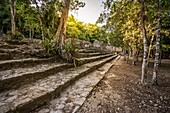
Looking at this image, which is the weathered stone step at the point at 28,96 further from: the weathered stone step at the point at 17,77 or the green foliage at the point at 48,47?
the green foliage at the point at 48,47

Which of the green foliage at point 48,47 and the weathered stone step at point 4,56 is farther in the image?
the green foliage at point 48,47

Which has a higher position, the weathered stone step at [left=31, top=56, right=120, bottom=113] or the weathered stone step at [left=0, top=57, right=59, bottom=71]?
the weathered stone step at [left=0, top=57, right=59, bottom=71]

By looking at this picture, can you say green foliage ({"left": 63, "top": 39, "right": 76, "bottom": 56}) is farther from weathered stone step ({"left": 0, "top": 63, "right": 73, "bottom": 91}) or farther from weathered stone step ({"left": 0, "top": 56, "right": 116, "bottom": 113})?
weathered stone step ({"left": 0, "top": 56, "right": 116, "bottom": 113})

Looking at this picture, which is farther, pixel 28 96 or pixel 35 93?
pixel 35 93

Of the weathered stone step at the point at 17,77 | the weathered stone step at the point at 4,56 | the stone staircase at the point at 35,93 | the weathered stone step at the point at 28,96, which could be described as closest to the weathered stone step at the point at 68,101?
the stone staircase at the point at 35,93

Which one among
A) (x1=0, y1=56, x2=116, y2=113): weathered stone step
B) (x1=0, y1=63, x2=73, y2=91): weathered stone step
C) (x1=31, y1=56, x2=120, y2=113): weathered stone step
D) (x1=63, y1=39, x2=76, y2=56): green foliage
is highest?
(x1=63, y1=39, x2=76, y2=56): green foliage

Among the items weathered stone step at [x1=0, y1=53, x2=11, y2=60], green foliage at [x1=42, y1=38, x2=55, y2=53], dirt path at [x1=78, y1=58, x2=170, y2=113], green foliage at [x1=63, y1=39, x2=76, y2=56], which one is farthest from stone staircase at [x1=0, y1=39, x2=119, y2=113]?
green foliage at [x1=63, y1=39, x2=76, y2=56]

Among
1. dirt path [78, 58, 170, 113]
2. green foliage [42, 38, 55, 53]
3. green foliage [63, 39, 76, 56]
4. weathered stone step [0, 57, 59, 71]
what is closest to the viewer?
dirt path [78, 58, 170, 113]

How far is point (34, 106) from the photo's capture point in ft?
7.02

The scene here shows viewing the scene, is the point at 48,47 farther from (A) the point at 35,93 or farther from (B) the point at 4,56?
(A) the point at 35,93

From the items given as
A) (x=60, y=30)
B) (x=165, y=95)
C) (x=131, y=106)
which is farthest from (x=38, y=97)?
(x=60, y=30)

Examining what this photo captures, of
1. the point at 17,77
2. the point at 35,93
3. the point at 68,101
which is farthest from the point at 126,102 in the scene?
the point at 17,77

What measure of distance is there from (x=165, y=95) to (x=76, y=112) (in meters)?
2.82

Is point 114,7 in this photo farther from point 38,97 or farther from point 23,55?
point 38,97
